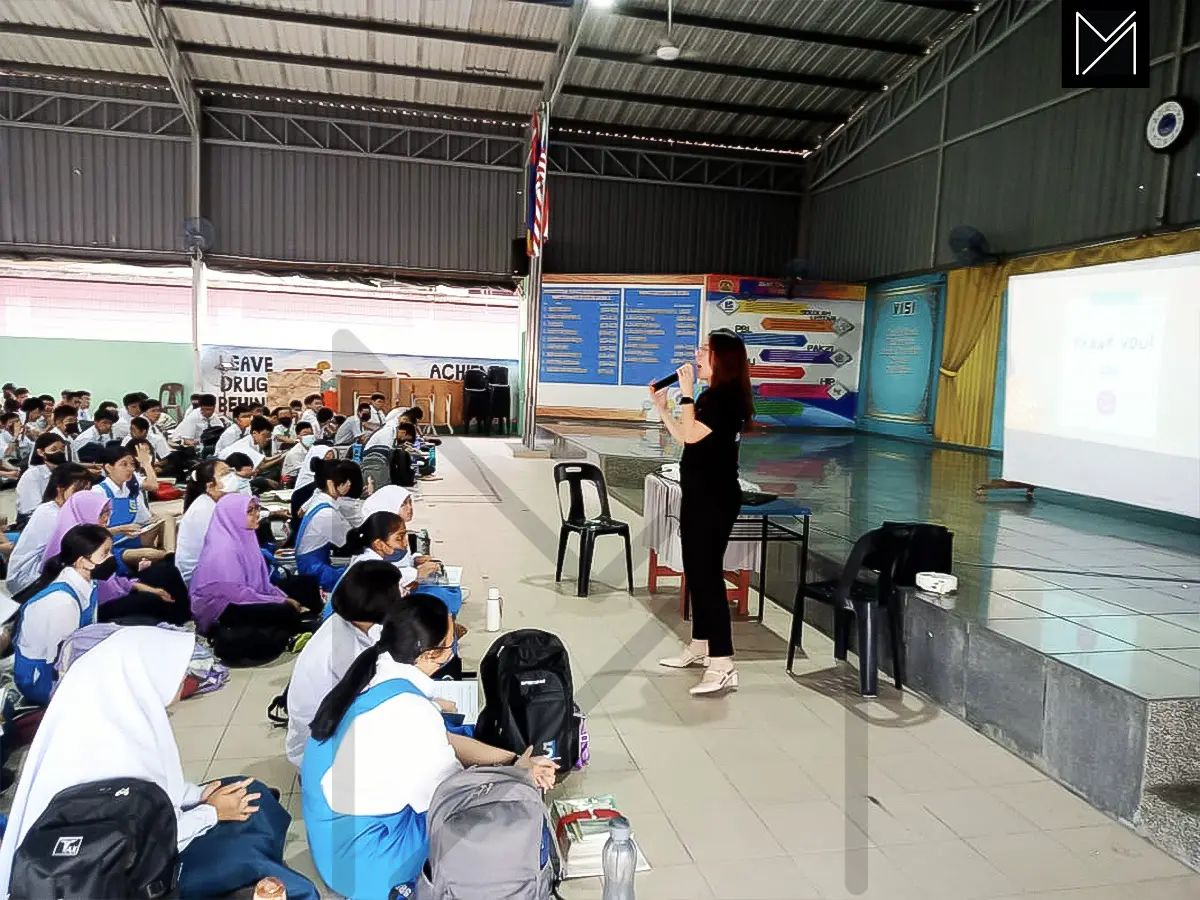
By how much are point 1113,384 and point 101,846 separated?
16.8ft

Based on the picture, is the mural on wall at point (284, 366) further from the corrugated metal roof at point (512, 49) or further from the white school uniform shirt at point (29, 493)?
the white school uniform shirt at point (29, 493)

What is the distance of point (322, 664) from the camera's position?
254 centimetres

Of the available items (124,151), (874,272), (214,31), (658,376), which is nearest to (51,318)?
(124,151)

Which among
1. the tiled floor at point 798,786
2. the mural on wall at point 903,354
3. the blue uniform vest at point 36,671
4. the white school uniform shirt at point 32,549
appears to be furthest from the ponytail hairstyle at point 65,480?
the mural on wall at point 903,354

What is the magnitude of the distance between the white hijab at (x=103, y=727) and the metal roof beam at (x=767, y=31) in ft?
35.2

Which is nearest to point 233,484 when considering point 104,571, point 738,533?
point 104,571

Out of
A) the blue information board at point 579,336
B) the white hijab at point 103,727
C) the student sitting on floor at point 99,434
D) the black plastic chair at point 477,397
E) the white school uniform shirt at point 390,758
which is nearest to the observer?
the white hijab at point 103,727

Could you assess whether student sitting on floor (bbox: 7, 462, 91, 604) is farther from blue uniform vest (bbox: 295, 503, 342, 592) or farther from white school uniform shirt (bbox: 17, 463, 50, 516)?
white school uniform shirt (bbox: 17, 463, 50, 516)

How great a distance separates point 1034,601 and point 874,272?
10.1 meters

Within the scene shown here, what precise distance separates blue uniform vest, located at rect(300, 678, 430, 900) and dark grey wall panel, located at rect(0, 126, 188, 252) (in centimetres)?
1379

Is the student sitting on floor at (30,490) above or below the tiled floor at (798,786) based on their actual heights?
above

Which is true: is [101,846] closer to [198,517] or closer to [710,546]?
[710,546]

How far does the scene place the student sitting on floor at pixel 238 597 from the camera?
383 cm

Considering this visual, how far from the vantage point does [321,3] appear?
10484 millimetres
